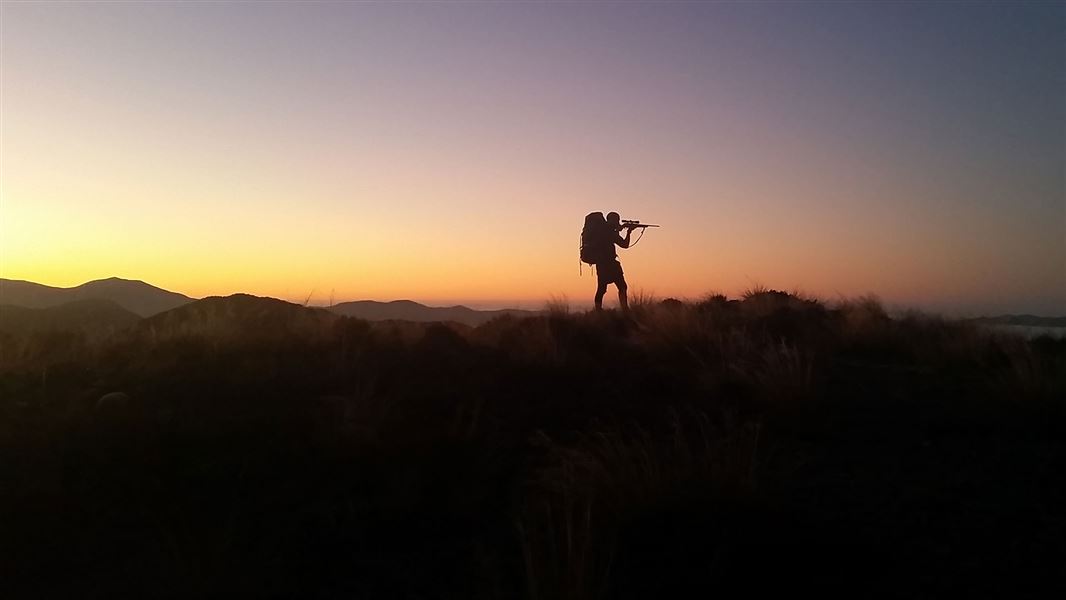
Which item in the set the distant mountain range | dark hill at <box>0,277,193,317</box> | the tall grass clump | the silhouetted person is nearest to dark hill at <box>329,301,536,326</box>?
the distant mountain range

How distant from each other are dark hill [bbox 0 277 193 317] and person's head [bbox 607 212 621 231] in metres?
33.0

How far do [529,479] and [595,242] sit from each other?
1125cm

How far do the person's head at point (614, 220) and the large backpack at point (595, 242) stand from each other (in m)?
0.14

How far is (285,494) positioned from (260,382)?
2940 millimetres

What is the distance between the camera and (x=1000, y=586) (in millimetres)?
3734

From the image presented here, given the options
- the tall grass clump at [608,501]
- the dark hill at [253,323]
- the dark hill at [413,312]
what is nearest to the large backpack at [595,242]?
the dark hill at [413,312]

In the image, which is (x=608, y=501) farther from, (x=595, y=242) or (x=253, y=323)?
(x=595, y=242)

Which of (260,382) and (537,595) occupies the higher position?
(260,382)

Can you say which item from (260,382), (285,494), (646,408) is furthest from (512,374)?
(285,494)

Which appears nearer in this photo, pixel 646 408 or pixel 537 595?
pixel 537 595

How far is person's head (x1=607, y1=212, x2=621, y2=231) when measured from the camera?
54.0 ft

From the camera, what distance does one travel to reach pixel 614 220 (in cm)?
1659

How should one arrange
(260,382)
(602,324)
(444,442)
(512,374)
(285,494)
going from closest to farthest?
(285,494), (444,442), (260,382), (512,374), (602,324)

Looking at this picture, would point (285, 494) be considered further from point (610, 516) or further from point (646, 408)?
point (646, 408)
